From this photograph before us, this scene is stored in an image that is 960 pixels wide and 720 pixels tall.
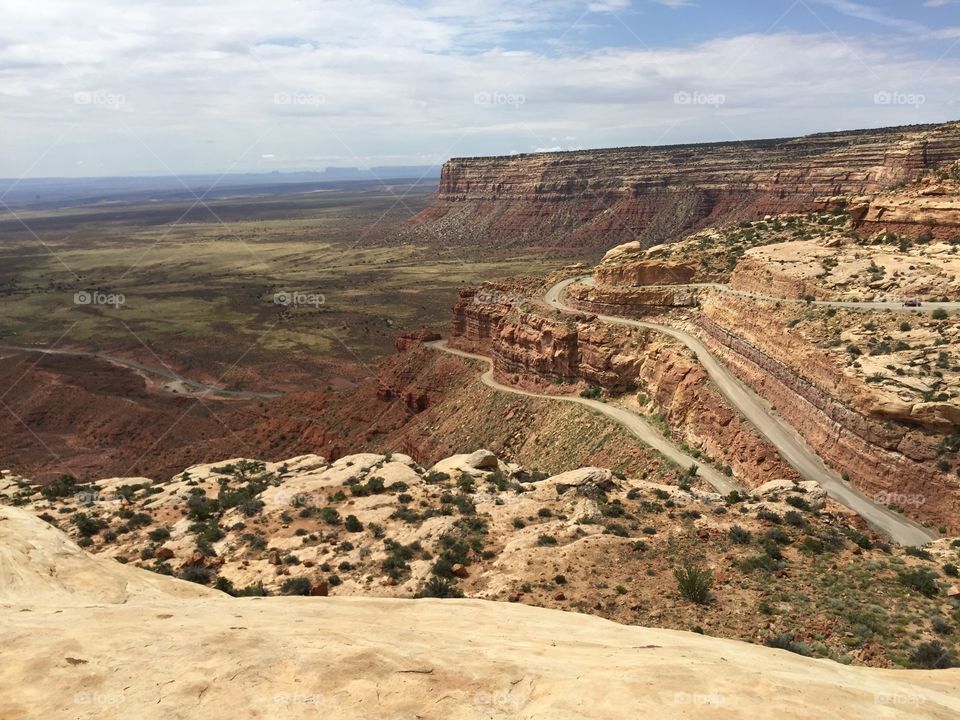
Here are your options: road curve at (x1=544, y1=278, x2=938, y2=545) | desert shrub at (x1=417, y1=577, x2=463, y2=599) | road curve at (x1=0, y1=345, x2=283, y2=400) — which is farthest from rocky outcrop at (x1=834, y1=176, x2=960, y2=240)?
road curve at (x1=0, y1=345, x2=283, y2=400)

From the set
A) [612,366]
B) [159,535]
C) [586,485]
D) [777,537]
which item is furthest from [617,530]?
[612,366]

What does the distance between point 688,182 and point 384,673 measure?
174 meters

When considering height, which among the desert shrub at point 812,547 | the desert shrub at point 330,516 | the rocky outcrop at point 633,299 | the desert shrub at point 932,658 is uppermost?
the rocky outcrop at point 633,299

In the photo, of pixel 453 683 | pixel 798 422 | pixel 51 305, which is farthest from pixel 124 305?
pixel 453 683

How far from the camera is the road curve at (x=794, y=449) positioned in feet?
81.4

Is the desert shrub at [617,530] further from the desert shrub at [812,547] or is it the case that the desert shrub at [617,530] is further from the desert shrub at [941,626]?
the desert shrub at [941,626]

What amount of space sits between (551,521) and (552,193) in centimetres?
17754

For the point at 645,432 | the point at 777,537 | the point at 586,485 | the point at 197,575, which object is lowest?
the point at 645,432

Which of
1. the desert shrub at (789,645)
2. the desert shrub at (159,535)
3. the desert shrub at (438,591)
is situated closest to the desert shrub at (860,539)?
the desert shrub at (789,645)

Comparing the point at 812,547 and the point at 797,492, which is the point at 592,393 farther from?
the point at 812,547

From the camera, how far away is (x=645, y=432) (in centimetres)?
3997

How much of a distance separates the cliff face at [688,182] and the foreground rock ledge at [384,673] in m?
110

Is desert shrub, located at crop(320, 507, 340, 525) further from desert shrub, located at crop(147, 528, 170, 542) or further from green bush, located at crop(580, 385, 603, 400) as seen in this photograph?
green bush, located at crop(580, 385, 603, 400)

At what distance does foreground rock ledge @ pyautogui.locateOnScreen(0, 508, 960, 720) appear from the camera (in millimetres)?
8766
